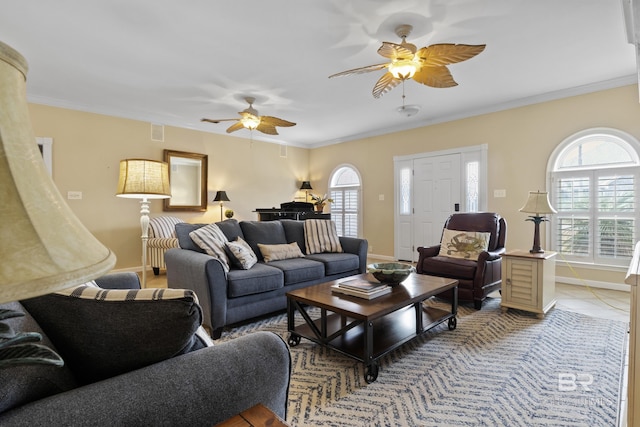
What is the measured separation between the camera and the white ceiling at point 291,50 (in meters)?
2.57

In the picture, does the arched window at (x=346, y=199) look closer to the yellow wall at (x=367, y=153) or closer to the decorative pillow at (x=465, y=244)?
the yellow wall at (x=367, y=153)

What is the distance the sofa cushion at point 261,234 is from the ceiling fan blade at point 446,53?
2322 millimetres

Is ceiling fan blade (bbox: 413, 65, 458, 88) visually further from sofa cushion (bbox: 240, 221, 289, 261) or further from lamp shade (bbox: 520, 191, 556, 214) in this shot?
sofa cushion (bbox: 240, 221, 289, 261)

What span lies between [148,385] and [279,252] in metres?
2.76

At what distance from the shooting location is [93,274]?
0.37 meters

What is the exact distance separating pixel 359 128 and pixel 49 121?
4.88 metres

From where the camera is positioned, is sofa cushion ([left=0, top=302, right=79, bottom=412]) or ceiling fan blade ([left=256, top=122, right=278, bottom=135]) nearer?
sofa cushion ([left=0, top=302, right=79, bottom=412])

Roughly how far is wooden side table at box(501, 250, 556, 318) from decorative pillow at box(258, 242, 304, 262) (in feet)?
6.92

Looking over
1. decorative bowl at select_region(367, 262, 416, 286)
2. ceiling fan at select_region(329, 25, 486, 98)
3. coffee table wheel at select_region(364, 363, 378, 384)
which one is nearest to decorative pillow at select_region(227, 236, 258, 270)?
decorative bowl at select_region(367, 262, 416, 286)

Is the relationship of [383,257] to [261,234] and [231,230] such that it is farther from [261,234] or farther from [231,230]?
[231,230]

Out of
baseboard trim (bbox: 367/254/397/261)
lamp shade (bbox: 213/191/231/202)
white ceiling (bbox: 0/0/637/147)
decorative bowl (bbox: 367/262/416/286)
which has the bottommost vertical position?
baseboard trim (bbox: 367/254/397/261)

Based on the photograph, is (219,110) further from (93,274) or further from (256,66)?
(93,274)

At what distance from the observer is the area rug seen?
1659 mm

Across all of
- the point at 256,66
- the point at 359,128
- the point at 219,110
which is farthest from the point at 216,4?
the point at 359,128
